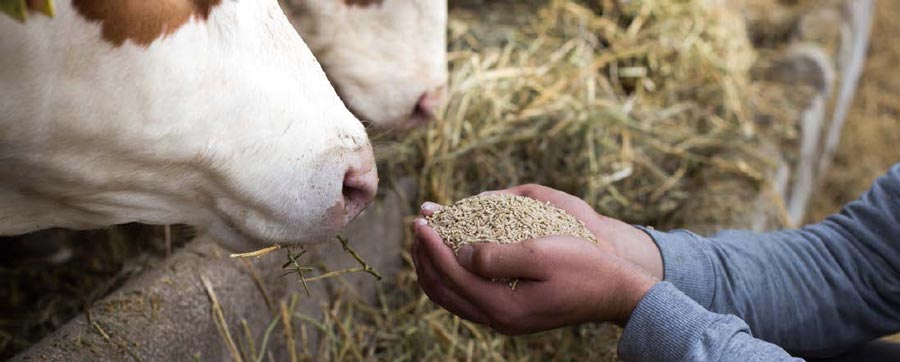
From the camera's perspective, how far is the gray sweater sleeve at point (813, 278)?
1.87 m

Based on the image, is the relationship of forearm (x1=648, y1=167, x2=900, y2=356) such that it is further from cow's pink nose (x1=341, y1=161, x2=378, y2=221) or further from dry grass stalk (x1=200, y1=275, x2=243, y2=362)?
dry grass stalk (x1=200, y1=275, x2=243, y2=362)

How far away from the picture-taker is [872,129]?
509cm

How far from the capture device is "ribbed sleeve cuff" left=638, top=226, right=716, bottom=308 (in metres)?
1.82

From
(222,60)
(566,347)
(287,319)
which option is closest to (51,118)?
(222,60)

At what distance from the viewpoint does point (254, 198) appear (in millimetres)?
1633

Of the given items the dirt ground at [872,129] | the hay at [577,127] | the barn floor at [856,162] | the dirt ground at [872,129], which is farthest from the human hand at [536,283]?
the dirt ground at [872,129]

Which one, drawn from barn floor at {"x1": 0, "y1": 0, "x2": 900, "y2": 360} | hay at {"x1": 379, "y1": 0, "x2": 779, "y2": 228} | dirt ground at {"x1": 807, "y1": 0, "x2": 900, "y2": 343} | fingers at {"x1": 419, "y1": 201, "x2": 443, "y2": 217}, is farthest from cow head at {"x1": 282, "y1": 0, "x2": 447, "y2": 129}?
dirt ground at {"x1": 807, "y1": 0, "x2": 900, "y2": 343}

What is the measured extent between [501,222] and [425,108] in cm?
125

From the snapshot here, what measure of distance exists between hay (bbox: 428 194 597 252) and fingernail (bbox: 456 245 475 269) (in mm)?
21

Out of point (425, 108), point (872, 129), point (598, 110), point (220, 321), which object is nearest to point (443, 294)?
point (220, 321)

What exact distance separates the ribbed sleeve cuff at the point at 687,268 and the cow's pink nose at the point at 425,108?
1.09m

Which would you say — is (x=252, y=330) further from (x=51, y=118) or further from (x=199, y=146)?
(x=51, y=118)

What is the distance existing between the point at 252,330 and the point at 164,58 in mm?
833

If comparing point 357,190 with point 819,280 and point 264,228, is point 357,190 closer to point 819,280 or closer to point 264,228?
point 264,228
